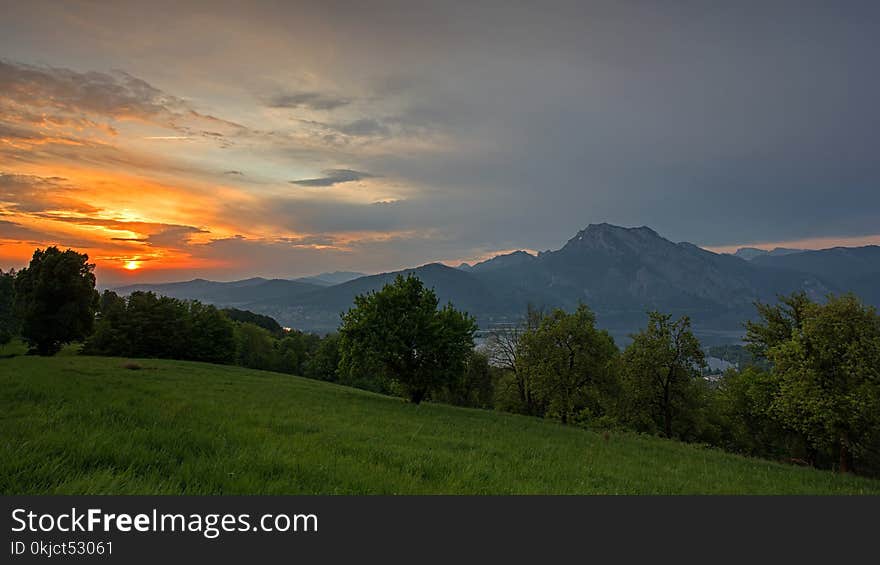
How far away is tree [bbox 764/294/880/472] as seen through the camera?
76.2 feet

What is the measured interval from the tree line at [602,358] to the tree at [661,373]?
114 mm

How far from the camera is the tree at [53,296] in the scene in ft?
149

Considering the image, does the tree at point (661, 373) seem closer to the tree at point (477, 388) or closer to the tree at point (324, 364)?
the tree at point (477, 388)

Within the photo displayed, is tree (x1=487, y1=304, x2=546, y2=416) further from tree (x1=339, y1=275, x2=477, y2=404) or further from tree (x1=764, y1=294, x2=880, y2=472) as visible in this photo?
tree (x1=764, y1=294, x2=880, y2=472)

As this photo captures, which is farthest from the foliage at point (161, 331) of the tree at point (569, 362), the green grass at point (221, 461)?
the green grass at point (221, 461)

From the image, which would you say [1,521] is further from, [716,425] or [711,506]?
[716,425]

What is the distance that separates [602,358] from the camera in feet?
136

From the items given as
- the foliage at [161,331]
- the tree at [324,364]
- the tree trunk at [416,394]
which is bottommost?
the tree at [324,364]

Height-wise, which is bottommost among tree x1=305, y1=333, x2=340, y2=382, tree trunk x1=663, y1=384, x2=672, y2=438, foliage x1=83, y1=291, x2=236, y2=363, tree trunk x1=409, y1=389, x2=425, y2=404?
tree x1=305, y1=333, x2=340, y2=382

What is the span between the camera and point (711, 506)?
215 inches

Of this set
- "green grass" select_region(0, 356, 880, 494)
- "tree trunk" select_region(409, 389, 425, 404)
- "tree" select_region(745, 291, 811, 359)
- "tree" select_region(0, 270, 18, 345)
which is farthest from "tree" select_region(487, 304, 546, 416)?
"tree" select_region(0, 270, 18, 345)

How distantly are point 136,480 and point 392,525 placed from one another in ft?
9.95

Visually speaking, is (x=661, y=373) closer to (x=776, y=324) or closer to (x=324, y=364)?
(x=776, y=324)

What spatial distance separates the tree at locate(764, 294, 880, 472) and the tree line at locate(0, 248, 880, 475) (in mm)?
80
